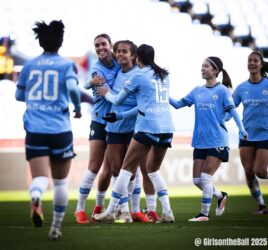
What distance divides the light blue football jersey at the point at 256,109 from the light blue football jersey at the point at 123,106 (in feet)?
7.97

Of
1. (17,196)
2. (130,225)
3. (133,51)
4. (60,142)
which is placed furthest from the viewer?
(17,196)

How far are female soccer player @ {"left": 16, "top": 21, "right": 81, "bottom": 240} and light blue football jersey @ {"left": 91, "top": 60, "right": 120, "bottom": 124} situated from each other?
258cm

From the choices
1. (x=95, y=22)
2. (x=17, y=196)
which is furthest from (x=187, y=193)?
(x=95, y=22)

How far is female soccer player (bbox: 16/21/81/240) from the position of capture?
803 centimetres

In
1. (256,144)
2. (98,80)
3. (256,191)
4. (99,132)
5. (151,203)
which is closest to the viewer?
(98,80)

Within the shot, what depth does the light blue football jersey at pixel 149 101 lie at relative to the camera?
973 cm

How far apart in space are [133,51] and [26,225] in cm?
238

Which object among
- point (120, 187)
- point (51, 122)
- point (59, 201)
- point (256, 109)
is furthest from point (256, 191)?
point (51, 122)

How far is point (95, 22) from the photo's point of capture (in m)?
26.1

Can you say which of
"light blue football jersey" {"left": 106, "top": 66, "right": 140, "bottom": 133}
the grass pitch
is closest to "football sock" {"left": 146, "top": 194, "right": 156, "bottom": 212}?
the grass pitch

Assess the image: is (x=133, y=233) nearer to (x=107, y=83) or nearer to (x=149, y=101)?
(x=149, y=101)

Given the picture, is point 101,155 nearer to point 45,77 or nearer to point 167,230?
point 167,230

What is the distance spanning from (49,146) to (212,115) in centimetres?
341

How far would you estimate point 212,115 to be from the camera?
11.0 m
